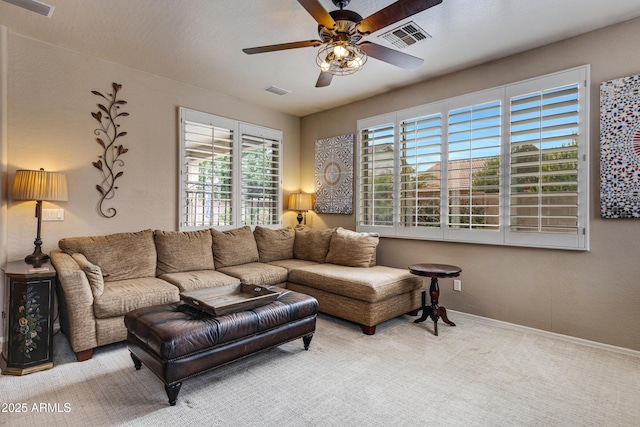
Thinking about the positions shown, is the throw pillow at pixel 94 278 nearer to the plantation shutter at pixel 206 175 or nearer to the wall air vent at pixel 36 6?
the plantation shutter at pixel 206 175

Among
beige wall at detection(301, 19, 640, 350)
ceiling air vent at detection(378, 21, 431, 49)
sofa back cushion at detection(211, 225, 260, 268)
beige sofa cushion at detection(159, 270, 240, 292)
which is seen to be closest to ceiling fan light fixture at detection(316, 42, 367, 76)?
ceiling air vent at detection(378, 21, 431, 49)

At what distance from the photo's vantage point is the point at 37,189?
2898mm

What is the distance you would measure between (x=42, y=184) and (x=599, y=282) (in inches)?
200

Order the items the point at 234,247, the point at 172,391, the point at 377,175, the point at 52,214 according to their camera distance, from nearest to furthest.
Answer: the point at 172,391, the point at 52,214, the point at 234,247, the point at 377,175

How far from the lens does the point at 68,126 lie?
344 centimetres

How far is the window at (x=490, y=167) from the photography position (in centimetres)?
308

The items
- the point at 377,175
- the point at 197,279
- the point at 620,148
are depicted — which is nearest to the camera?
the point at 620,148

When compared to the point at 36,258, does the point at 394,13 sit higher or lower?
higher

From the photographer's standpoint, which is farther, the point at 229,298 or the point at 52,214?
the point at 52,214

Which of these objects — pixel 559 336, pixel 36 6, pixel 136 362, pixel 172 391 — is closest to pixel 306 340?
pixel 172 391

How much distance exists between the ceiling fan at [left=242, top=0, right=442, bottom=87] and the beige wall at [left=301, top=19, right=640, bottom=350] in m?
1.41

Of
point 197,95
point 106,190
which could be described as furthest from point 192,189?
point 197,95

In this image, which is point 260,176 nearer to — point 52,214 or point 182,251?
point 182,251

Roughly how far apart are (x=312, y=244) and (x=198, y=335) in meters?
2.63
